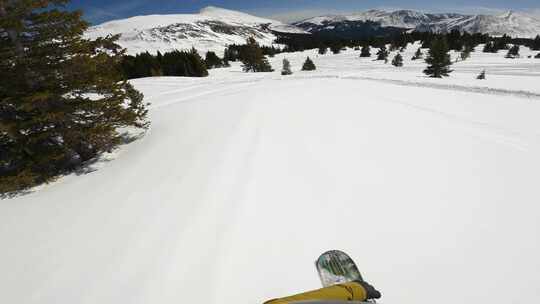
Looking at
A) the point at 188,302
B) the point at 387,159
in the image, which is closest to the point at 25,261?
the point at 188,302

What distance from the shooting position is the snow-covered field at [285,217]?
13.4ft

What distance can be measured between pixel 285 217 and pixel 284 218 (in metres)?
0.04

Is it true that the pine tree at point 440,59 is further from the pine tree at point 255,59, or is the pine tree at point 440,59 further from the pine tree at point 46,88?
the pine tree at point 46,88

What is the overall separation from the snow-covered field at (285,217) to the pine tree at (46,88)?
1190 millimetres

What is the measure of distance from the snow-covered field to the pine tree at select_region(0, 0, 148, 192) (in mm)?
1190

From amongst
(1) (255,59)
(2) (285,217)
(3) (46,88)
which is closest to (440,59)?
(1) (255,59)

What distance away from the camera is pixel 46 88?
773 cm

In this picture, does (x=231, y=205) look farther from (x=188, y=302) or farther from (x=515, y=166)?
(x=515, y=166)

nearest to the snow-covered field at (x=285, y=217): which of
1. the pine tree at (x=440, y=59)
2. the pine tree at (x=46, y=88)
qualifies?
the pine tree at (x=46, y=88)

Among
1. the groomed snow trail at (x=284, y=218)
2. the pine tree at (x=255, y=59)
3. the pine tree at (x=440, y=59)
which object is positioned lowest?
the groomed snow trail at (x=284, y=218)

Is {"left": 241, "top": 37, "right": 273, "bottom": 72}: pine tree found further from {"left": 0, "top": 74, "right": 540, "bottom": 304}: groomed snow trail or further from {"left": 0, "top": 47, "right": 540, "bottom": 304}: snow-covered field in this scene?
{"left": 0, "top": 74, "right": 540, "bottom": 304}: groomed snow trail

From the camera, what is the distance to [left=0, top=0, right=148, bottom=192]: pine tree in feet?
22.7

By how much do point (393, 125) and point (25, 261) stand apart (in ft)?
38.0

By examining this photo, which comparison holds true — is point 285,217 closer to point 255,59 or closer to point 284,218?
point 284,218
